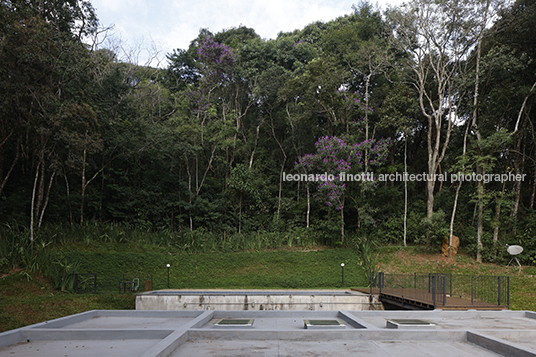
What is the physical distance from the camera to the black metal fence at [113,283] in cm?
1342

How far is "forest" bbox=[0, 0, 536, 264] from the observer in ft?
47.7

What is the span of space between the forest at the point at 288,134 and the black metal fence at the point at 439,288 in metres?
4.12

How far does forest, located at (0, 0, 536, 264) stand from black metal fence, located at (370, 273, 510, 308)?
13.5 ft

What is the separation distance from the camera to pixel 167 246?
17.7 metres

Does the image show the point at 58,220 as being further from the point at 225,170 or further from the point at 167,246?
the point at 225,170

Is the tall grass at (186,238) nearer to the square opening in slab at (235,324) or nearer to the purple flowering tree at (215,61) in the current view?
the purple flowering tree at (215,61)

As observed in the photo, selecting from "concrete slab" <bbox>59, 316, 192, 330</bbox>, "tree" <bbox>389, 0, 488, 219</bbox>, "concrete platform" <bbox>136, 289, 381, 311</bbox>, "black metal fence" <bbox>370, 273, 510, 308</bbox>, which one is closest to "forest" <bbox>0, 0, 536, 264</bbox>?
"tree" <bbox>389, 0, 488, 219</bbox>

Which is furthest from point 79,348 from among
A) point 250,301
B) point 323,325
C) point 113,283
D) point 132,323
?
point 113,283

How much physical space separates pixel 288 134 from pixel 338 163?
22.9ft

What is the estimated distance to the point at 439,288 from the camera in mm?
9992

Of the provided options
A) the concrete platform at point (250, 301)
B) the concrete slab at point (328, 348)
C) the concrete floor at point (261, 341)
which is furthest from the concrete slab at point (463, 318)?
the concrete platform at point (250, 301)

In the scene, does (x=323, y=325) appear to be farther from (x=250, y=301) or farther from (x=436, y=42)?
(x=436, y=42)

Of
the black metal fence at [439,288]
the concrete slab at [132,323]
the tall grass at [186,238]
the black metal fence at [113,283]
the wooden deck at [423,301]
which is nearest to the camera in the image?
the concrete slab at [132,323]

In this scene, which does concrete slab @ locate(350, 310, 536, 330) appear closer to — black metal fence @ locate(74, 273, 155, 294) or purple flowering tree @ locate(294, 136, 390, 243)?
black metal fence @ locate(74, 273, 155, 294)
